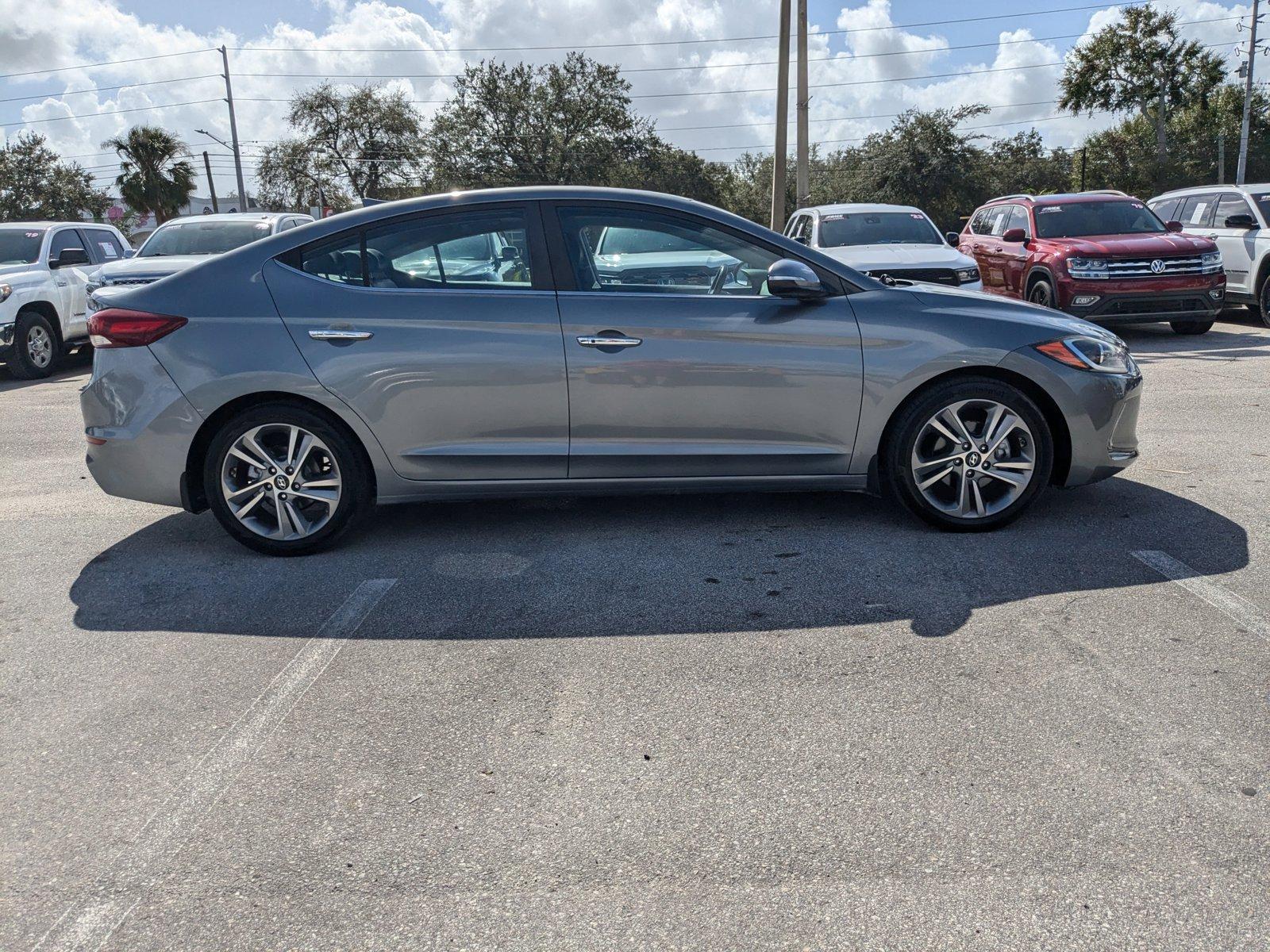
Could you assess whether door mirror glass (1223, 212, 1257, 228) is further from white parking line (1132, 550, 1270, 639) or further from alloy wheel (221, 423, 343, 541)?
alloy wheel (221, 423, 343, 541)

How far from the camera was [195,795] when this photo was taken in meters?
3.13

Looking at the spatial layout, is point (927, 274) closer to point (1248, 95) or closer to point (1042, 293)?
point (1042, 293)

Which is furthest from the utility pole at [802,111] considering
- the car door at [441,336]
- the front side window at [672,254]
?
the car door at [441,336]

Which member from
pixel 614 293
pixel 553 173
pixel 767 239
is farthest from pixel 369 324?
pixel 553 173

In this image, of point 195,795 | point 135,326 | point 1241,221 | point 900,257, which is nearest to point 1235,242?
point 1241,221

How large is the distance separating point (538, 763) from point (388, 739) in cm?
50

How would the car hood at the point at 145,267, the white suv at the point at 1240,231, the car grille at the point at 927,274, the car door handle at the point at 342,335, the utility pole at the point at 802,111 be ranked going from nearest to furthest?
the car door handle at the point at 342,335 < the car grille at the point at 927,274 < the car hood at the point at 145,267 < the white suv at the point at 1240,231 < the utility pole at the point at 802,111

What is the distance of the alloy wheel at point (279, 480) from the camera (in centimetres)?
516

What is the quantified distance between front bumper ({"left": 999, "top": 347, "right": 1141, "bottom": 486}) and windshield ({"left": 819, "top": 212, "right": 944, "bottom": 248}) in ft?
26.3

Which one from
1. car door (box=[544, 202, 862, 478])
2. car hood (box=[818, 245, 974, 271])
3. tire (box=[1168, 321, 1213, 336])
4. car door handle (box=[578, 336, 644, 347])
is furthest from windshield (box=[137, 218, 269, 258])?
tire (box=[1168, 321, 1213, 336])

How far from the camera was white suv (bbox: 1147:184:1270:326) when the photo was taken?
1414 cm

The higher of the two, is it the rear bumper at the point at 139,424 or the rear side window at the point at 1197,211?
the rear side window at the point at 1197,211

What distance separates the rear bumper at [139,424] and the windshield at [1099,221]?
11621 millimetres

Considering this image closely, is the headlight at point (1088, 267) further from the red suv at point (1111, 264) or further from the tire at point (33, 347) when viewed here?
the tire at point (33, 347)
